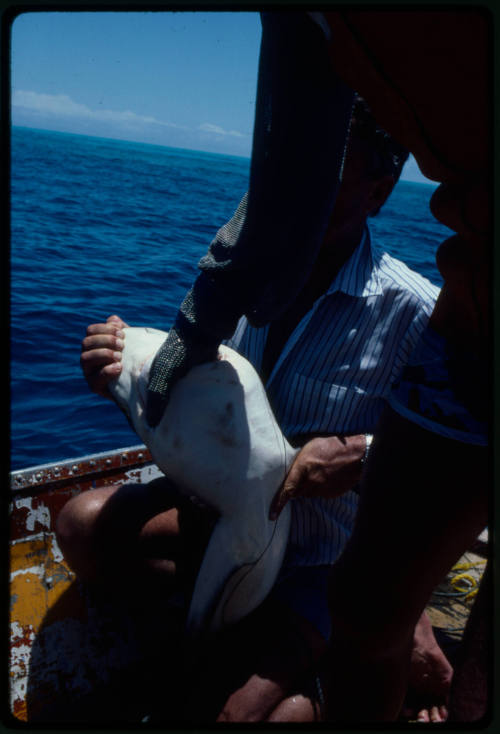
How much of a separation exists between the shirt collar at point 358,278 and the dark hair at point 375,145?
0.94ft

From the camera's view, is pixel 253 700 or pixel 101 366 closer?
pixel 253 700

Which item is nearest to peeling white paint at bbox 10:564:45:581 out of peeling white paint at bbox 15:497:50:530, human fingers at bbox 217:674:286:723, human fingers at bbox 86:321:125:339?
peeling white paint at bbox 15:497:50:530

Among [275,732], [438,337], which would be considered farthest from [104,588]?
[438,337]

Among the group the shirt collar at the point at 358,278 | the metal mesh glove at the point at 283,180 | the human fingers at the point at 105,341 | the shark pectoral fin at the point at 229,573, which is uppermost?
the metal mesh glove at the point at 283,180

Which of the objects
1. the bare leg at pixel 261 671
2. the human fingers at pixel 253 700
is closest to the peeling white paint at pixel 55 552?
the bare leg at pixel 261 671

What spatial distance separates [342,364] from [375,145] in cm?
71

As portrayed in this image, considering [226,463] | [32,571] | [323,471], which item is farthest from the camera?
[32,571]

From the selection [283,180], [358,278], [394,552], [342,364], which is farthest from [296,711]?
[283,180]

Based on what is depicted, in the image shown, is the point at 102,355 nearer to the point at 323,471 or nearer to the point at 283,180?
the point at 323,471

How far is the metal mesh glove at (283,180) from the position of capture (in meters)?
1.06

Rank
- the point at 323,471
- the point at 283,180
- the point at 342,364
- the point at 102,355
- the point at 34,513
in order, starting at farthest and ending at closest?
the point at 34,513
the point at 342,364
the point at 102,355
the point at 323,471
the point at 283,180

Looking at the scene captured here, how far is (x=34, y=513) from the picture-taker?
2.49 meters

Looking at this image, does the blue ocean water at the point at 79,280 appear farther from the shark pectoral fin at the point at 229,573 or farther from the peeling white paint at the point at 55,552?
the shark pectoral fin at the point at 229,573

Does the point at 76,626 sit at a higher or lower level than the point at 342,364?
lower
